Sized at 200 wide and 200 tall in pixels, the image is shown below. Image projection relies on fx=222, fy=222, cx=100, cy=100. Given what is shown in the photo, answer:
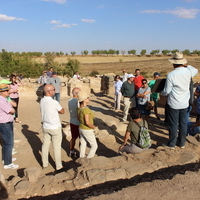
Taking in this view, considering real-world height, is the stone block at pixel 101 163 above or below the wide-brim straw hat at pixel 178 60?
below

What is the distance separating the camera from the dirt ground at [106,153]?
10.1 ft

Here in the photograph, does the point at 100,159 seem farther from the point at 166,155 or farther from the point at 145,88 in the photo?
the point at 145,88

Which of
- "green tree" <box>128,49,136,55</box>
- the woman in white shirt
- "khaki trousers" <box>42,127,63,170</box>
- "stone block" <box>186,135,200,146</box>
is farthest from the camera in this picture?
"green tree" <box>128,49,136,55</box>

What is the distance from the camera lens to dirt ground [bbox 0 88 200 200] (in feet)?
10.1

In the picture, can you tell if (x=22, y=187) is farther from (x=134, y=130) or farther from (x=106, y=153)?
(x=106, y=153)

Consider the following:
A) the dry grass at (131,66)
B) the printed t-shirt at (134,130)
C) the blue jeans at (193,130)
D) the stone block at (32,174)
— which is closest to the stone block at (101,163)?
the printed t-shirt at (134,130)

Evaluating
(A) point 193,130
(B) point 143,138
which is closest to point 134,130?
(B) point 143,138

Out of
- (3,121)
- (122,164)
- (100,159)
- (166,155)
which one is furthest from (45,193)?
(166,155)

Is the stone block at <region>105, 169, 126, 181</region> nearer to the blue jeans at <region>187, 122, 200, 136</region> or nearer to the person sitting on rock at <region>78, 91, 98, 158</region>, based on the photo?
the person sitting on rock at <region>78, 91, 98, 158</region>

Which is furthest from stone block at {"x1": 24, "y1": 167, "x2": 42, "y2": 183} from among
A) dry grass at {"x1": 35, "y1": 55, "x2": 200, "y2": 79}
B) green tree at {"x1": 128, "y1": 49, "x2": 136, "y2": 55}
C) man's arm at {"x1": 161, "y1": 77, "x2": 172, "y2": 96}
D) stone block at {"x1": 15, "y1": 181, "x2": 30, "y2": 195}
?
green tree at {"x1": 128, "y1": 49, "x2": 136, "y2": 55}

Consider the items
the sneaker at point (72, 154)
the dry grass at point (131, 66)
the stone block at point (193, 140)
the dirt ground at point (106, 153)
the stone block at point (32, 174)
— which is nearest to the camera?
the dirt ground at point (106, 153)

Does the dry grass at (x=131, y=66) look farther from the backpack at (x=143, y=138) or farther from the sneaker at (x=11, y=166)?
the sneaker at (x=11, y=166)

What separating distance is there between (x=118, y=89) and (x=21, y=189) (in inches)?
267

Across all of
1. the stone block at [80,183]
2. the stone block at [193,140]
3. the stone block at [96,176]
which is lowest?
the stone block at [80,183]
